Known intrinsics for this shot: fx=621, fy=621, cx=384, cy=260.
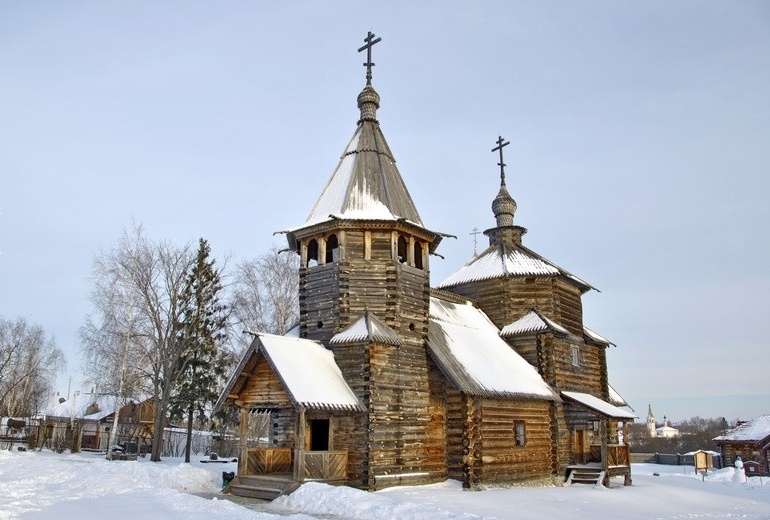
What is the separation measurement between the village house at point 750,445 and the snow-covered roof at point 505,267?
20164mm

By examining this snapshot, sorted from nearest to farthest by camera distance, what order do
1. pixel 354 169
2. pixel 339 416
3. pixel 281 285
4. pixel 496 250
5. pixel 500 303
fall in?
pixel 339 416, pixel 354 169, pixel 500 303, pixel 496 250, pixel 281 285

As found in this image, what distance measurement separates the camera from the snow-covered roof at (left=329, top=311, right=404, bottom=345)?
19188 mm

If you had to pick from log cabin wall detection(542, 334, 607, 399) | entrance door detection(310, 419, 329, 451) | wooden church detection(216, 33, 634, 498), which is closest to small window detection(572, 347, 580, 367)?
log cabin wall detection(542, 334, 607, 399)

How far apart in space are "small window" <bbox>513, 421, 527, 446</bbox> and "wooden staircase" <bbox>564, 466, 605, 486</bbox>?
2724 mm

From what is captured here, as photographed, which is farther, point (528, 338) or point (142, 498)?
point (528, 338)

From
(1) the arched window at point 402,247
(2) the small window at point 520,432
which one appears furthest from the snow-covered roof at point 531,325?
(1) the arched window at point 402,247

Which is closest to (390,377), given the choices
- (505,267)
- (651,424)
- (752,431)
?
(505,267)

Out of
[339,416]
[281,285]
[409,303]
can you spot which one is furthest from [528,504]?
[281,285]

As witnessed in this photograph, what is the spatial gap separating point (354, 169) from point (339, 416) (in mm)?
9058

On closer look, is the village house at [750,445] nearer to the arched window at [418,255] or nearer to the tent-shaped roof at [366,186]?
the tent-shaped roof at [366,186]

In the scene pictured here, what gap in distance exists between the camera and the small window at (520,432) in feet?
73.4

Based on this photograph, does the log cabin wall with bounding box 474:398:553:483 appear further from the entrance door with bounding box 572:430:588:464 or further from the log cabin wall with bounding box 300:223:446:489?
the entrance door with bounding box 572:430:588:464

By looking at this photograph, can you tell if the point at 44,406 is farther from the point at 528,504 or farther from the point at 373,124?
the point at 528,504

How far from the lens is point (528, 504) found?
16.8m
